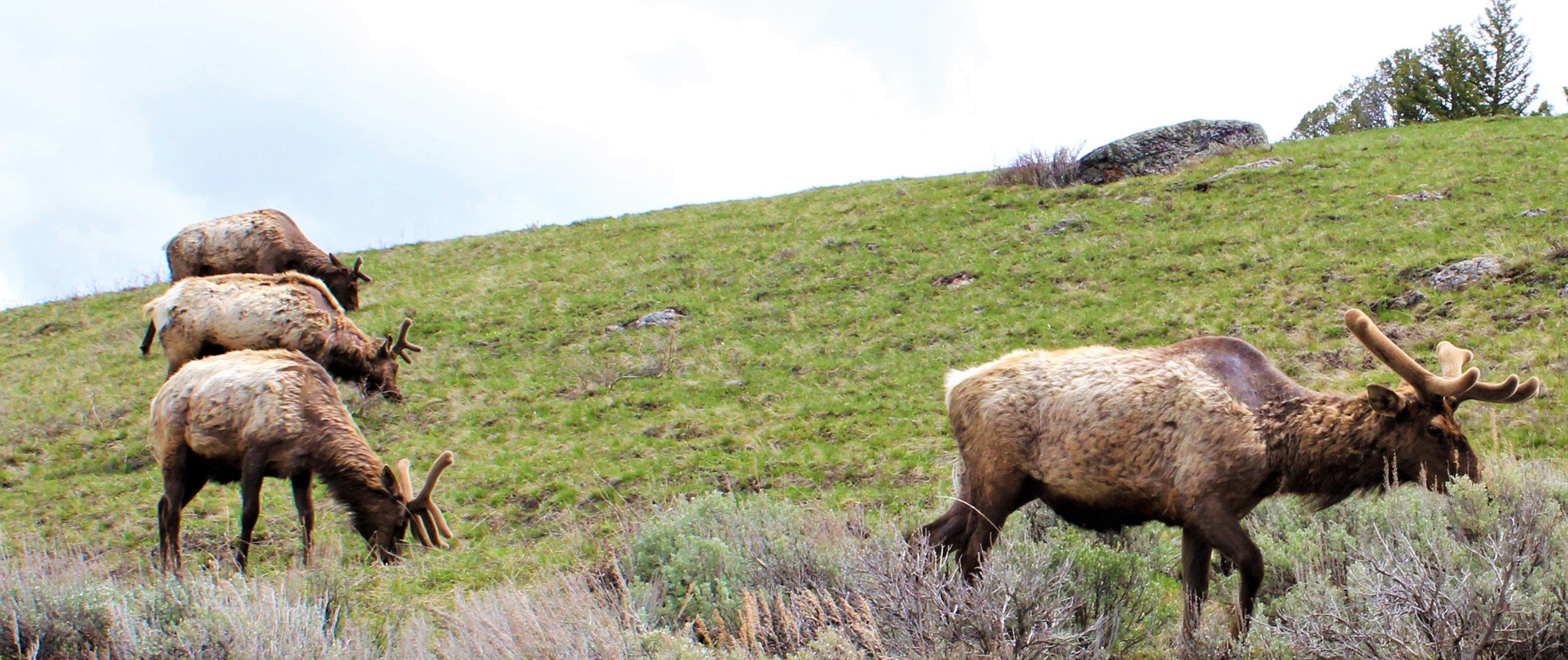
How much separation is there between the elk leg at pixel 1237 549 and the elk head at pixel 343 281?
15.2 metres

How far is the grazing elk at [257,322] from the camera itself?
1195 cm

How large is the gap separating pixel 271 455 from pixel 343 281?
9237 millimetres

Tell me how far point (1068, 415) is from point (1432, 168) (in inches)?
725

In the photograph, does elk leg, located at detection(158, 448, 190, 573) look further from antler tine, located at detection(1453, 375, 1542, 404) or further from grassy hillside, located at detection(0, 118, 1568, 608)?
antler tine, located at detection(1453, 375, 1542, 404)

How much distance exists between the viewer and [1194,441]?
16.0 feet

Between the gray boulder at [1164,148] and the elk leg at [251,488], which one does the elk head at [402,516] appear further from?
the gray boulder at [1164,148]

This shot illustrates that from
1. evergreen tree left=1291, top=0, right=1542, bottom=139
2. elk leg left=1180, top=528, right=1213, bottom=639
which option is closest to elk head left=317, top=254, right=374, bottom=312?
elk leg left=1180, top=528, right=1213, bottom=639

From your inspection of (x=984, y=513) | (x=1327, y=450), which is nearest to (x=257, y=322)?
(x=984, y=513)

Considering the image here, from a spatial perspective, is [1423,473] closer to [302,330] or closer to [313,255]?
[302,330]

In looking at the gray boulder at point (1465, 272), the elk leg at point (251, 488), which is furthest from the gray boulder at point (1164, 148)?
the elk leg at point (251, 488)

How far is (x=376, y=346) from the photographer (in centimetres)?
1410

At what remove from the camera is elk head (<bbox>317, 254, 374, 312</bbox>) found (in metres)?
16.3

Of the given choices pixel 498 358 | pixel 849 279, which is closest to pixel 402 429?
pixel 498 358

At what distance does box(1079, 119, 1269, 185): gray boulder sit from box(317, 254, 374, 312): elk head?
17087 mm
